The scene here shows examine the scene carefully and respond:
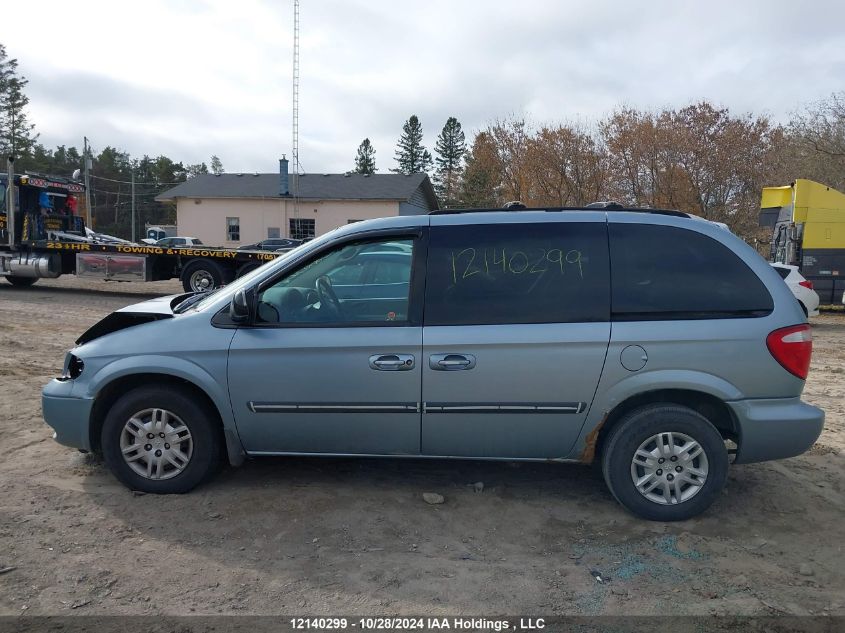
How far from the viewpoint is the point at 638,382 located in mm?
3906

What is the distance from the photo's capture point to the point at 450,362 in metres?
3.93

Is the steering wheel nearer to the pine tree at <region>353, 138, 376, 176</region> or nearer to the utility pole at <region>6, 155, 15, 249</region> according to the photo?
the utility pole at <region>6, 155, 15, 249</region>

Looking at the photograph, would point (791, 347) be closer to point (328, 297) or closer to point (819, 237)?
point (328, 297)

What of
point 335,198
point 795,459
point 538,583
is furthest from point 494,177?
point 538,583

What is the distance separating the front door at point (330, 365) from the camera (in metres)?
3.99

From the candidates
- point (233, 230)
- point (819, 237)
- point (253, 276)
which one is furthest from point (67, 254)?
point (233, 230)

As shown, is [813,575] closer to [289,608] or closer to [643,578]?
[643,578]

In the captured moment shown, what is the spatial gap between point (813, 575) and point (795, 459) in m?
1.93

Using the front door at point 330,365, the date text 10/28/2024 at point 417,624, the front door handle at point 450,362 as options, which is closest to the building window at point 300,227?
the front door at point 330,365

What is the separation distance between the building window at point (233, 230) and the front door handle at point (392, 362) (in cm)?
3975

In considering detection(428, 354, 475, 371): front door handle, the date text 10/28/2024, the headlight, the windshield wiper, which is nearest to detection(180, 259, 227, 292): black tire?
the windshield wiper

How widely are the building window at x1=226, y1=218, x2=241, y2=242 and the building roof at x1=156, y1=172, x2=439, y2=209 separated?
1.67m

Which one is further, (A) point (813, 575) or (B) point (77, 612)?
(A) point (813, 575)

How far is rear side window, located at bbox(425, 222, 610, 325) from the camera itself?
3979 millimetres
